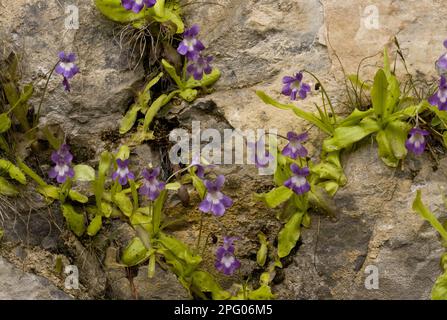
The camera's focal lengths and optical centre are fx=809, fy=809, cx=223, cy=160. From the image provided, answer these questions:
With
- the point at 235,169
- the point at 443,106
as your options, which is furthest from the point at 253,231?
the point at 443,106

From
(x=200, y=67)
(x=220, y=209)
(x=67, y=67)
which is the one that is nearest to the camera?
(x=220, y=209)

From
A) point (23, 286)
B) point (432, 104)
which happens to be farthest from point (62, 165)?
point (432, 104)

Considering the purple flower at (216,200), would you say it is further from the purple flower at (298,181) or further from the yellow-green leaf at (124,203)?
the yellow-green leaf at (124,203)

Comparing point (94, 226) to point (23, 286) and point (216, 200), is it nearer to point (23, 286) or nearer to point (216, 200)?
point (23, 286)

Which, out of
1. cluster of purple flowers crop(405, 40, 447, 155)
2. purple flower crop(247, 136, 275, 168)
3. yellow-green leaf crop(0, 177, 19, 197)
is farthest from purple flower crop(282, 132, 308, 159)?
yellow-green leaf crop(0, 177, 19, 197)

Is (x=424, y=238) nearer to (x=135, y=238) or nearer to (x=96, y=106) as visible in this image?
(x=135, y=238)
